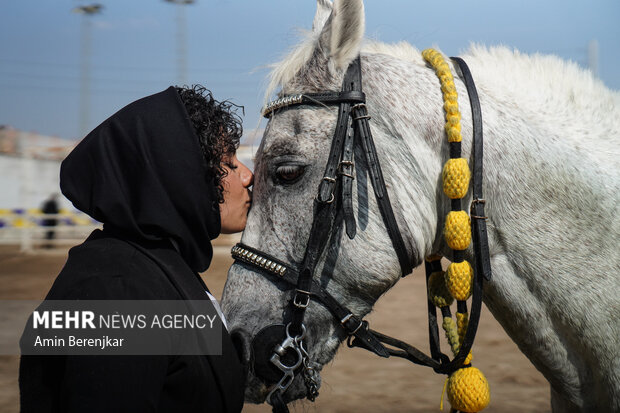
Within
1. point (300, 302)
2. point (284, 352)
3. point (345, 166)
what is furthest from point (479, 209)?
point (284, 352)

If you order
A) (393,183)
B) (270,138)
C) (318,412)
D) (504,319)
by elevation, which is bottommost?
(318,412)

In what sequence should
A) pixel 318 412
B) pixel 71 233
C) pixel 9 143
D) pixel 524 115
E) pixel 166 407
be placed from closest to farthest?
1. pixel 166 407
2. pixel 524 115
3. pixel 318 412
4. pixel 71 233
5. pixel 9 143

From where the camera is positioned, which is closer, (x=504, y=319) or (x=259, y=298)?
(x=259, y=298)

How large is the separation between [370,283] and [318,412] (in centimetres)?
343

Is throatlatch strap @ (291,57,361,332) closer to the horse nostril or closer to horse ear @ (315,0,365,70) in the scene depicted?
the horse nostril

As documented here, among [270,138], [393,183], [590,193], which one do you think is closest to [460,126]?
[393,183]

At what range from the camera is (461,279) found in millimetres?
2025

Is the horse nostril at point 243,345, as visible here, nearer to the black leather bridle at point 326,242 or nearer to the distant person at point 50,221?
the black leather bridle at point 326,242

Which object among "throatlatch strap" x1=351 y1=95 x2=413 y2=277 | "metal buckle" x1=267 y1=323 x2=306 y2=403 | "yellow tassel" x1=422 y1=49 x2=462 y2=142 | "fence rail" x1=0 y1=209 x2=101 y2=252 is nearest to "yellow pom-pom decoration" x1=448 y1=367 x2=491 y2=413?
"throatlatch strap" x1=351 y1=95 x2=413 y2=277

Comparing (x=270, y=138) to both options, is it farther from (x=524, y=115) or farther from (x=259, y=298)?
(x=524, y=115)

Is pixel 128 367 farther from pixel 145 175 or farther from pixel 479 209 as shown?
pixel 479 209

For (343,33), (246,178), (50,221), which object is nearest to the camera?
(343,33)

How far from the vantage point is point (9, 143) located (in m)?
22.6

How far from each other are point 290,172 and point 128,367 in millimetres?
881
